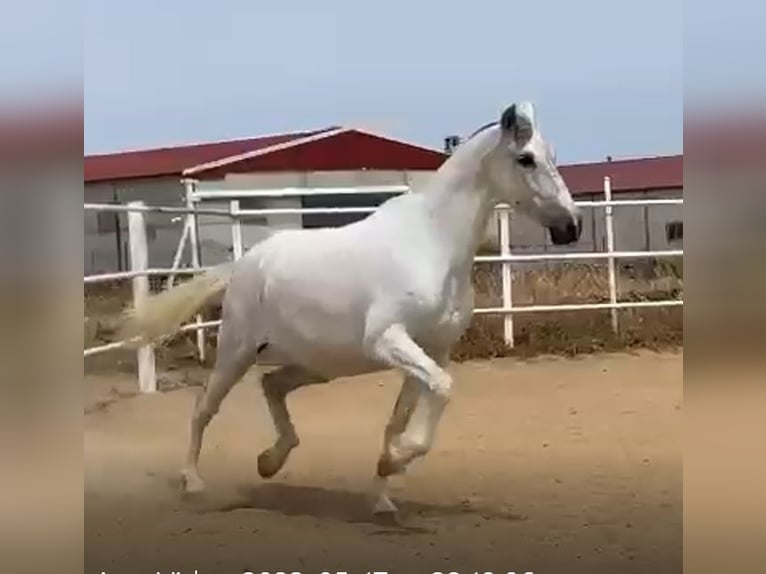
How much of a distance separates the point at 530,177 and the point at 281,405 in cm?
92

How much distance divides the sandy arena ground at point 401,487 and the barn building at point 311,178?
1.40 metres

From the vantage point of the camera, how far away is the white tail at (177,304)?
9.67 feet

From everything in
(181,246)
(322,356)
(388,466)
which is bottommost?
(388,466)

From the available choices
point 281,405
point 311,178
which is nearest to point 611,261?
point 311,178

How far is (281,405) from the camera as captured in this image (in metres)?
2.82

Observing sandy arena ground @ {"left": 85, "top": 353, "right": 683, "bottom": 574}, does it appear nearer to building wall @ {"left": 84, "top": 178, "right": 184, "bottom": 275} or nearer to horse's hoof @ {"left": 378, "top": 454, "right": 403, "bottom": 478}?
horse's hoof @ {"left": 378, "top": 454, "right": 403, "bottom": 478}

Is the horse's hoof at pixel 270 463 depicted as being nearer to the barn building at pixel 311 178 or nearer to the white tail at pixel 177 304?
the white tail at pixel 177 304

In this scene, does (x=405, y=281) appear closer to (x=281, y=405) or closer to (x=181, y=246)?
(x=281, y=405)

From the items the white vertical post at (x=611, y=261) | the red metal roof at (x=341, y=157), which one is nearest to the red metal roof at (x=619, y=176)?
the white vertical post at (x=611, y=261)

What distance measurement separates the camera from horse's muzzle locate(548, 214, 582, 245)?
8.18 feet

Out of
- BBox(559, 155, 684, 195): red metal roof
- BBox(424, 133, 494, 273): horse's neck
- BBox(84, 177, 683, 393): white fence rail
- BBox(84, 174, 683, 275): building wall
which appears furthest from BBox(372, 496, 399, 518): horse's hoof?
BBox(559, 155, 684, 195): red metal roof
